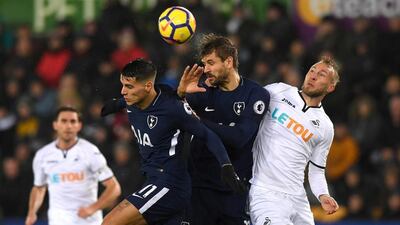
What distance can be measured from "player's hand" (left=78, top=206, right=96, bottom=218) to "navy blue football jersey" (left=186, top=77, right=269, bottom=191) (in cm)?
150

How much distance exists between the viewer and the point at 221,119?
9383mm

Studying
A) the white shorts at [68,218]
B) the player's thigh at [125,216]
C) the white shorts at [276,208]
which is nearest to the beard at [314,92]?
the white shorts at [276,208]

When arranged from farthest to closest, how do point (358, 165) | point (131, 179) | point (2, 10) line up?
point (2, 10) < point (358, 165) < point (131, 179)

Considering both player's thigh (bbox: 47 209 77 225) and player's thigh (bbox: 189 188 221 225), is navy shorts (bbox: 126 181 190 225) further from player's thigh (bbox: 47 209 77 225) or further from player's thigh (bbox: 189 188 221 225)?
player's thigh (bbox: 47 209 77 225)

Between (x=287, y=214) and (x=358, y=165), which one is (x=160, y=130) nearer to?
(x=287, y=214)

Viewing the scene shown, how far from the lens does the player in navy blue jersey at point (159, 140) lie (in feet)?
28.9

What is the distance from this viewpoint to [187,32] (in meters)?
9.55

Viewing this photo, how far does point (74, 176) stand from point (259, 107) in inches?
101

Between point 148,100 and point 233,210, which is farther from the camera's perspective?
→ point 233,210

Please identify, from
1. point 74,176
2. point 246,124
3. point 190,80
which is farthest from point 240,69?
point 190,80

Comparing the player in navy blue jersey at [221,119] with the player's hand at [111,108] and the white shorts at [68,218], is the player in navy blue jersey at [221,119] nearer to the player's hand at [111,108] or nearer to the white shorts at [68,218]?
the player's hand at [111,108]

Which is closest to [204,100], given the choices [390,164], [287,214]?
[287,214]

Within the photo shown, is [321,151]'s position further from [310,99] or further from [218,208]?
[218,208]

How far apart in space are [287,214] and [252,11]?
841cm
